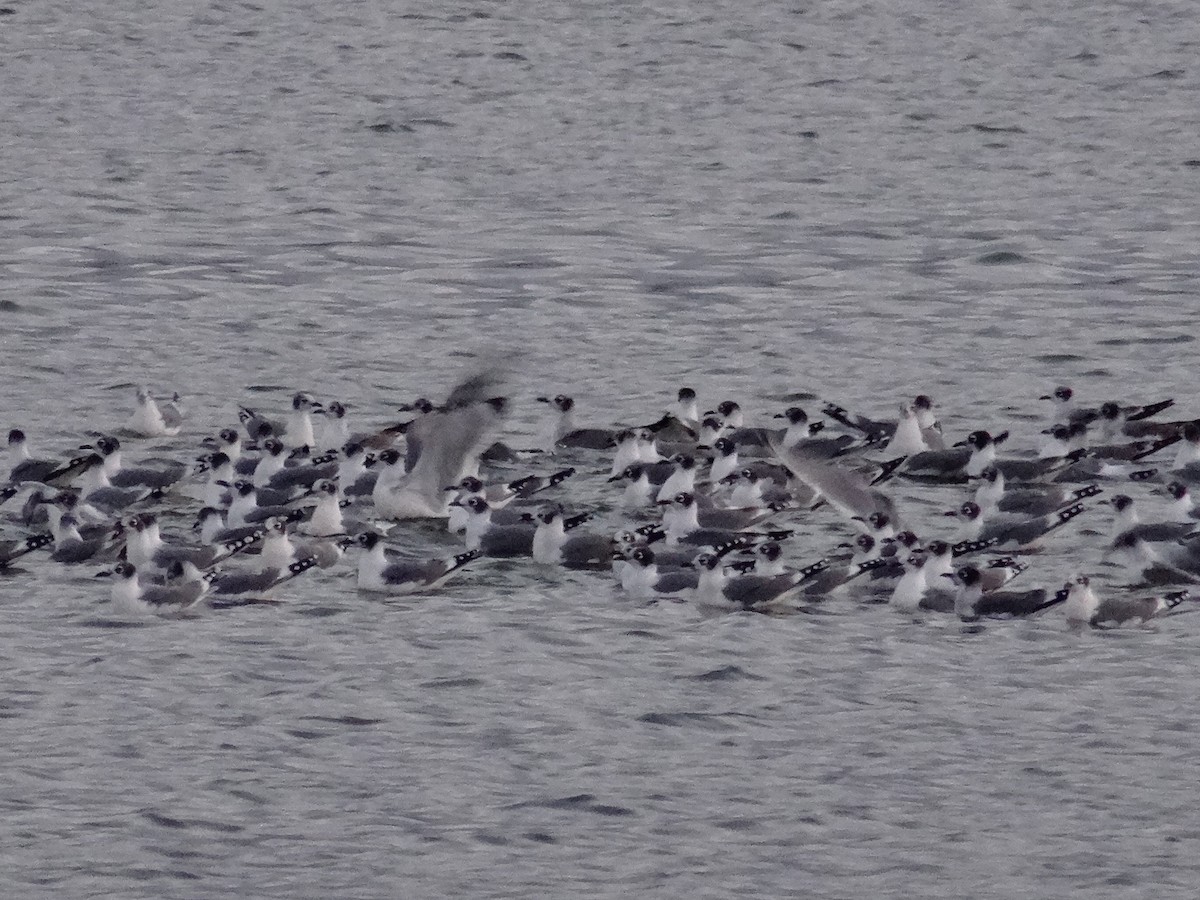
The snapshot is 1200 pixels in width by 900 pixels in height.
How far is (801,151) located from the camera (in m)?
38.2

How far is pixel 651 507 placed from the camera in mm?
21594

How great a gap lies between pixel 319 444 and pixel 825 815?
9.77 metres

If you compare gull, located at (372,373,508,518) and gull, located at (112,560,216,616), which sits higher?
gull, located at (372,373,508,518)

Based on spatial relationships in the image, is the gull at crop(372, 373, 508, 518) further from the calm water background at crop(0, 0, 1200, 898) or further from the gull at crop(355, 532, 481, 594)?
the gull at crop(355, 532, 481, 594)

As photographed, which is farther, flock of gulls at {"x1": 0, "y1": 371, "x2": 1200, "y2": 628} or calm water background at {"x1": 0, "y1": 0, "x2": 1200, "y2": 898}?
flock of gulls at {"x1": 0, "y1": 371, "x2": 1200, "y2": 628}

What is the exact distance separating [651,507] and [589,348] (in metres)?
6.23

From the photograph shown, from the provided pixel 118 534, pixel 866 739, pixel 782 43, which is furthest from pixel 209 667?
pixel 782 43

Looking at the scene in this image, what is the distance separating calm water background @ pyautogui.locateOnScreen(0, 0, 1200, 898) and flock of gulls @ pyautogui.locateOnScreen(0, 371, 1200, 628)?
353mm

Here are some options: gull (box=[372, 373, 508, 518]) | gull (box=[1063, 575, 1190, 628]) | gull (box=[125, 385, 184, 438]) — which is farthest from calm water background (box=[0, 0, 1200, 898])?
gull (box=[372, 373, 508, 518])

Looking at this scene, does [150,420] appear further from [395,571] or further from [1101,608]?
[1101,608]

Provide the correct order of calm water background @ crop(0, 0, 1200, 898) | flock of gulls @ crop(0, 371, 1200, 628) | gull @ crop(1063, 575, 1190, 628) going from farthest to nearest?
flock of gulls @ crop(0, 371, 1200, 628) → gull @ crop(1063, 575, 1190, 628) → calm water background @ crop(0, 0, 1200, 898)

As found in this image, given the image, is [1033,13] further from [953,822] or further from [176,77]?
[953,822]

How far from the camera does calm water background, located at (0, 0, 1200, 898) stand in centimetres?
1471

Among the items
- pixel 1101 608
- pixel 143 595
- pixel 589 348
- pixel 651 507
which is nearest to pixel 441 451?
pixel 651 507
